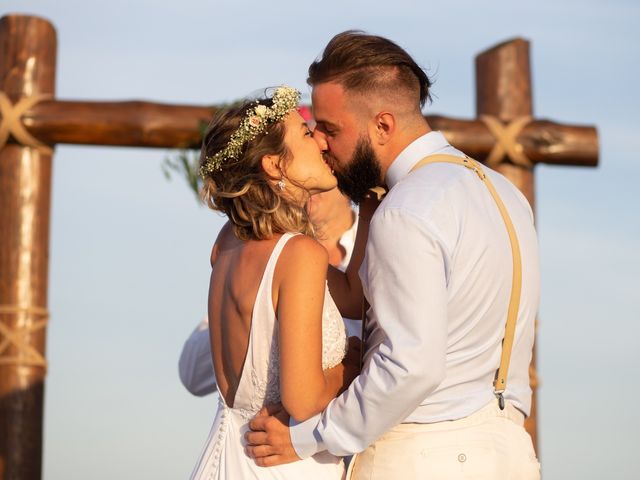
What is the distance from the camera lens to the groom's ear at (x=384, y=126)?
3.61 meters

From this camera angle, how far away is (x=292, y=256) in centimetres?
353

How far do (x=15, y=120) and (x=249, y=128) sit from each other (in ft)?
12.3

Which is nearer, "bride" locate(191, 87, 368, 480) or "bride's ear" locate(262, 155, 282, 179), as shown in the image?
"bride" locate(191, 87, 368, 480)

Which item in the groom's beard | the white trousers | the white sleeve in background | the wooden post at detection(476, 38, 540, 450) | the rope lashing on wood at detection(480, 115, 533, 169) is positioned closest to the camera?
the white trousers

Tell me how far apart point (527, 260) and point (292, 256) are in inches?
27.5

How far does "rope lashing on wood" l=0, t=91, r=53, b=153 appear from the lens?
278 inches

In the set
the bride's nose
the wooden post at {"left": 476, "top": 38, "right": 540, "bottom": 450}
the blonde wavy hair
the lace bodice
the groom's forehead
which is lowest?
the lace bodice

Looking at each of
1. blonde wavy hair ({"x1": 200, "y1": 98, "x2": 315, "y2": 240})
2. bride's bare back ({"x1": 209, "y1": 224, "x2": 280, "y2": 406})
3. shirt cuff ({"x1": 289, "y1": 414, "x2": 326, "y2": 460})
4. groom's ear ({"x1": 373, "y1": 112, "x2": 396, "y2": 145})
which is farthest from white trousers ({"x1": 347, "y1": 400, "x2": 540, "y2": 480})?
groom's ear ({"x1": 373, "y1": 112, "x2": 396, "y2": 145})

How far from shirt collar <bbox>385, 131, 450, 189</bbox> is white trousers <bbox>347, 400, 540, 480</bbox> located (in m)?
0.74

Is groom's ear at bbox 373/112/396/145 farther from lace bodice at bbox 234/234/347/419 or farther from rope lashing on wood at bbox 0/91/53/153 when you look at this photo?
rope lashing on wood at bbox 0/91/53/153

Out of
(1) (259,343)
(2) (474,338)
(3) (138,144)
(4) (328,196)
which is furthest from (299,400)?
(3) (138,144)

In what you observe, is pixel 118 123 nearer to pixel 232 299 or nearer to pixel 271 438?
pixel 232 299

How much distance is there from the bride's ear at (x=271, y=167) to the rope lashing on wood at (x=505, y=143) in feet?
12.7

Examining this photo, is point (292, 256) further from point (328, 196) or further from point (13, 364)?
point (13, 364)
